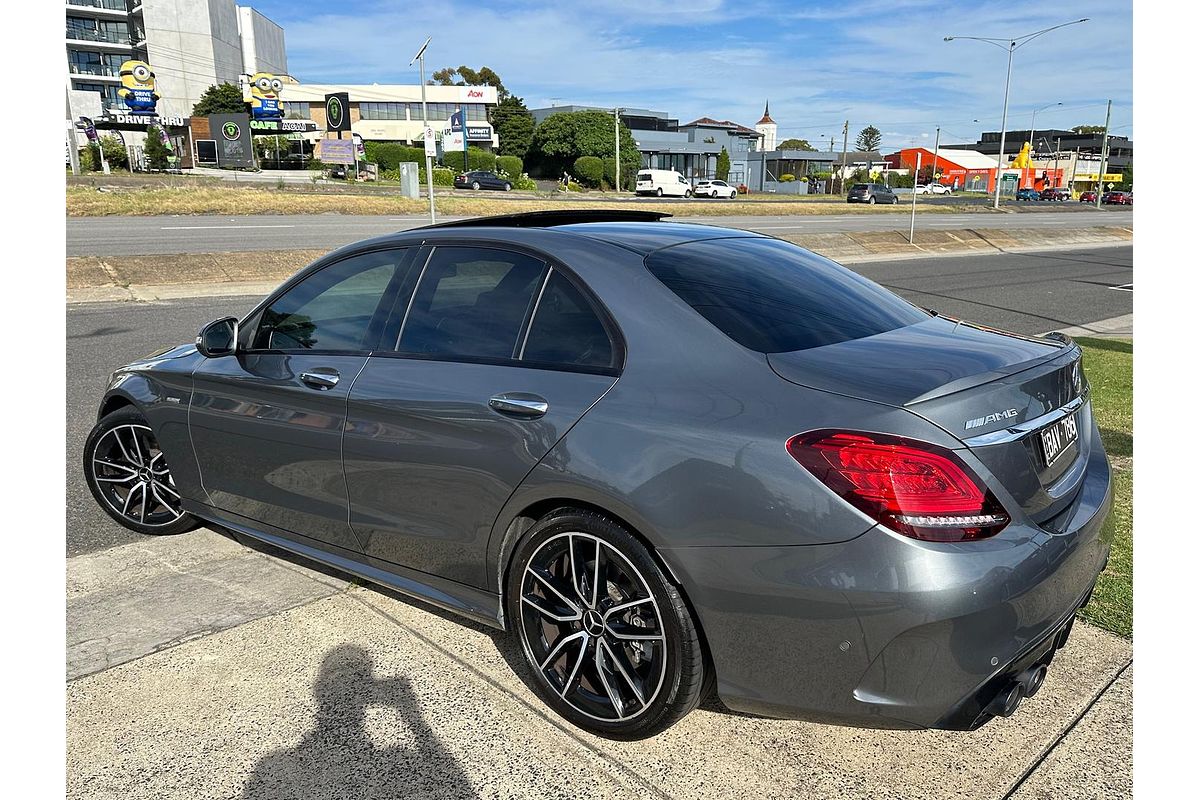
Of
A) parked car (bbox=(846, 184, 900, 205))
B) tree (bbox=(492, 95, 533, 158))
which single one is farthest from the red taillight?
tree (bbox=(492, 95, 533, 158))

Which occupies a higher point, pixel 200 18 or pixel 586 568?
pixel 200 18

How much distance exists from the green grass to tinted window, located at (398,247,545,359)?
215 centimetres

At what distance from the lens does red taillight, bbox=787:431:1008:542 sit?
7.52 feet

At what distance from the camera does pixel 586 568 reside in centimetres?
286

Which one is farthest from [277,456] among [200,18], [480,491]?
[200,18]

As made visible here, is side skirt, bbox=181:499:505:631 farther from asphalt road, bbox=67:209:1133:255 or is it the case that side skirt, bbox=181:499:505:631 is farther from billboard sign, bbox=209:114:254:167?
billboard sign, bbox=209:114:254:167

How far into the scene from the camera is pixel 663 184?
193 feet

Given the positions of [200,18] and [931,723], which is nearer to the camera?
[931,723]

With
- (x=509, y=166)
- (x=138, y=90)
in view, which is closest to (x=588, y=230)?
(x=509, y=166)

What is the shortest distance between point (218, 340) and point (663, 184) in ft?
187

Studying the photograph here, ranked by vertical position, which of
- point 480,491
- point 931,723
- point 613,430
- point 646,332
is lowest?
point 931,723

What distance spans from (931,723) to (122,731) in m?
2.59

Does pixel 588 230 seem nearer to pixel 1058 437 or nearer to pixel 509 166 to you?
pixel 1058 437
